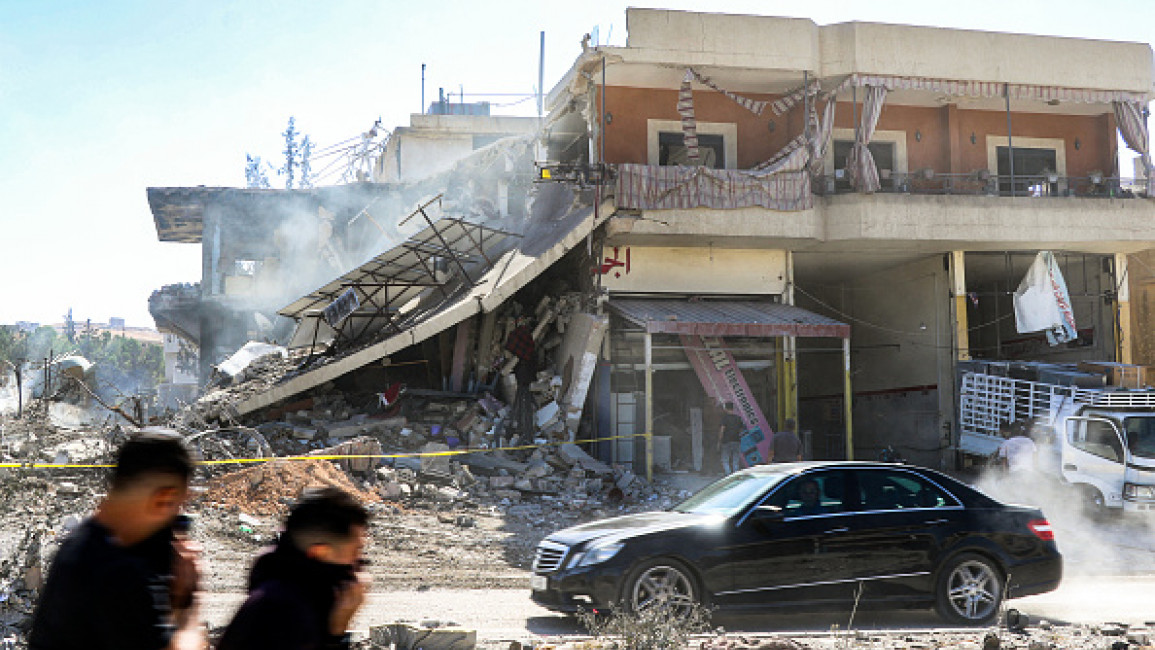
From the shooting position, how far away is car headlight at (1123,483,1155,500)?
15.4m

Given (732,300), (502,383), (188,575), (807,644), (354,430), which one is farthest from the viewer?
(732,300)

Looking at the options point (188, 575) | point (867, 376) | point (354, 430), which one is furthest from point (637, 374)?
point (188, 575)

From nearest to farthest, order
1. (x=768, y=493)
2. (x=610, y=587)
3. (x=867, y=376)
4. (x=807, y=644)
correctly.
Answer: (x=807, y=644)
(x=610, y=587)
(x=768, y=493)
(x=867, y=376)

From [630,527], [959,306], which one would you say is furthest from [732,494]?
[959,306]

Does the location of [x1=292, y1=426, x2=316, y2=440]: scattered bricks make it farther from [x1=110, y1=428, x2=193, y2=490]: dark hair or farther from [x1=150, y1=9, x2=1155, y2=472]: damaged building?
[x1=110, y1=428, x2=193, y2=490]: dark hair

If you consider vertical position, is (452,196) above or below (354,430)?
above

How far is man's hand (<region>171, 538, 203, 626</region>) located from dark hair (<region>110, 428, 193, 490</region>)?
0.79 ft

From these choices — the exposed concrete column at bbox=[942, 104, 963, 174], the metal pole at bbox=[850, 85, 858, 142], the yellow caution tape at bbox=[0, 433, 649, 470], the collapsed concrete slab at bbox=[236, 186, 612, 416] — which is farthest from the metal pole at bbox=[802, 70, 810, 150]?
the yellow caution tape at bbox=[0, 433, 649, 470]

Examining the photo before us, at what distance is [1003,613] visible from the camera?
27.3ft

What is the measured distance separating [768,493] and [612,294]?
13441 mm

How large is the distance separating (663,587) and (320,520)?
499 cm

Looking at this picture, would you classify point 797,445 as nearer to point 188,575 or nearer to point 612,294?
point 612,294

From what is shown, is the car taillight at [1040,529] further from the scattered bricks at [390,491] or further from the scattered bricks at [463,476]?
the scattered bricks at [463,476]

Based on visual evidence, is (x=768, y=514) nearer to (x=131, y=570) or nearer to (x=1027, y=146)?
(x=131, y=570)
